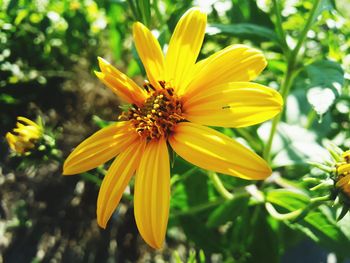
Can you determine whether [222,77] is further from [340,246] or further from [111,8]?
[111,8]

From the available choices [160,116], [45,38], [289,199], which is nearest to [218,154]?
[160,116]

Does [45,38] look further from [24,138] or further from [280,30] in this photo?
[280,30]

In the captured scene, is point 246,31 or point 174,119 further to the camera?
point 246,31

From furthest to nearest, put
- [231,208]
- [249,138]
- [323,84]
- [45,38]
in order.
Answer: [45,38]
[249,138]
[231,208]
[323,84]

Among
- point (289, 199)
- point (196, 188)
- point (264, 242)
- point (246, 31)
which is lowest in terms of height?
point (264, 242)

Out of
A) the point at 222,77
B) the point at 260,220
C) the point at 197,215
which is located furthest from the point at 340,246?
the point at 222,77

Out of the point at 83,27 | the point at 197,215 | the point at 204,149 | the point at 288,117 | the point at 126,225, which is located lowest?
the point at 126,225

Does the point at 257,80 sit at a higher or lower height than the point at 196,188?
higher
